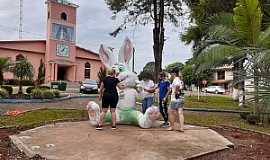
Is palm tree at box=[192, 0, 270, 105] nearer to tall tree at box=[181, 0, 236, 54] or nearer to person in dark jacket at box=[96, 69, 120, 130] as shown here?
tall tree at box=[181, 0, 236, 54]

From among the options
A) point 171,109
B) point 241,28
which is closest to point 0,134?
point 171,109

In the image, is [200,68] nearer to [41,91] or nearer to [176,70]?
[176,70]

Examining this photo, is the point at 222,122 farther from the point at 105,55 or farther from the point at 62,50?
the point at 62,50

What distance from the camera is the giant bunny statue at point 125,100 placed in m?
9.53

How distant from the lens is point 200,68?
1285 centimetres

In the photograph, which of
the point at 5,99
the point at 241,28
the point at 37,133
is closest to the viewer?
the point at 37,133

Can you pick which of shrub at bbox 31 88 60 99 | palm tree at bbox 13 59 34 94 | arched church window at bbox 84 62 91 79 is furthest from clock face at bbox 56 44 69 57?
shrub at bbox 31 88 60 99

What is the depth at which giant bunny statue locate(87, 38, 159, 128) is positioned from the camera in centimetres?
953

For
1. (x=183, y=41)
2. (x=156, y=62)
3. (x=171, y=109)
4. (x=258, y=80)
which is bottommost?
(x=171, y=109)

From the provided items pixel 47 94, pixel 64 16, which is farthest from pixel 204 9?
pixel 64 16

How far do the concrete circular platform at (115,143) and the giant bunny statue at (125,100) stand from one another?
351 mm

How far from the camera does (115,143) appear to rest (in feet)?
24.2

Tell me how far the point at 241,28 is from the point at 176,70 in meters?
2.35

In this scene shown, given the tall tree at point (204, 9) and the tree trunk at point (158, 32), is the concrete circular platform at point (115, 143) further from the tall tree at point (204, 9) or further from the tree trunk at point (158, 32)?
the tree trunk at point (158, 32)
